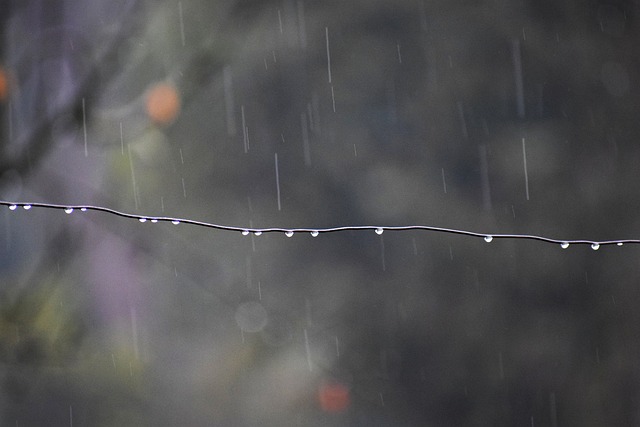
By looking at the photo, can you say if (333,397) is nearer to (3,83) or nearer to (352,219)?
(352,219)

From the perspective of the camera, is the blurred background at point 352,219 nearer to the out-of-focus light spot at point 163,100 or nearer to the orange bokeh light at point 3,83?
the out-of-focus light spot at point 163,100

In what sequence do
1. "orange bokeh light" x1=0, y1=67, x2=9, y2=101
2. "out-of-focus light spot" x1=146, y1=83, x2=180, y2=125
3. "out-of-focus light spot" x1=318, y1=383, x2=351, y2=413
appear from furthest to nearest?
"out-of-focus light spot" x1=318, y1=383, x2=351, y2=413
"out-of-focus light spot" x1=146, y1=83, x2=180, y2=125
"orange bokeh light" x1=0, y1=67, x2=9, y2=101

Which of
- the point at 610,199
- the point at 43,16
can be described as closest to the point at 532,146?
the point at 610,199

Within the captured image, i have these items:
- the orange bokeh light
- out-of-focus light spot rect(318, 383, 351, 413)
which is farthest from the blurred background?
the orange bokeh light

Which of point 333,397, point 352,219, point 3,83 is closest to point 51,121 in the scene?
point 3,83

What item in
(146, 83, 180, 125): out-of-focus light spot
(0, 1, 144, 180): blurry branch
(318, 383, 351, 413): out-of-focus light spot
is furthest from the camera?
(318, 383, 351, 413): out-of-focus light spot

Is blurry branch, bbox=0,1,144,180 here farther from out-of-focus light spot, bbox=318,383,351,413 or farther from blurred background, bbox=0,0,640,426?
out-of-focus light spot, bbox=318,383,351,413
